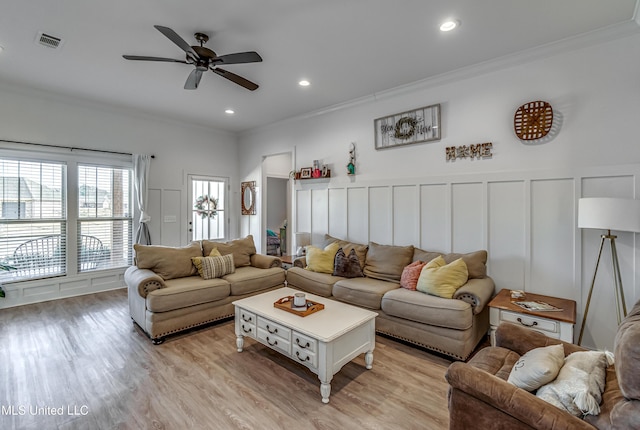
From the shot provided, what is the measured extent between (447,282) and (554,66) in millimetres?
2452

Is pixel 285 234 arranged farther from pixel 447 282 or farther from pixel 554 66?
pixel 554 66

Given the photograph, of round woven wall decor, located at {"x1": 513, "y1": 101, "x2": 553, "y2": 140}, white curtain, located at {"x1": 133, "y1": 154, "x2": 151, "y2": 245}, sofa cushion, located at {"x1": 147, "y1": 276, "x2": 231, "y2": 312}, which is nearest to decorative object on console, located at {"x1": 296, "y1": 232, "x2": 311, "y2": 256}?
sofa cushion, located at {"x1": 147, "y1": 276, "x2": 231, "y2": 312}

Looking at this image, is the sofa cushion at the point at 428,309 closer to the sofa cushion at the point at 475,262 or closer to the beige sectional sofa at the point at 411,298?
the beige sectional sofa at the point at 411,298

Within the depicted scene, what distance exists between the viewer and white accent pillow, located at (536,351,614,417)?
4.22ft

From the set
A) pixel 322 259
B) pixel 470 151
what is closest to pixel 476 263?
pixel 470 151

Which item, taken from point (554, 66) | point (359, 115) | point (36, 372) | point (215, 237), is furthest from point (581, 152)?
point (215, 237)

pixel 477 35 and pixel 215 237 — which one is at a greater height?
pixel 477 35

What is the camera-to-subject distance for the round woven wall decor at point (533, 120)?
3010 mm

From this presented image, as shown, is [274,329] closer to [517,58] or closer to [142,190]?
[517,58]

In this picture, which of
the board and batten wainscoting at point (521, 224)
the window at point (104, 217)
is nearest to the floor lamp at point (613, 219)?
the board and batten wainscoting at point (521, 224)

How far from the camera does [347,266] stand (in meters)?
3.88

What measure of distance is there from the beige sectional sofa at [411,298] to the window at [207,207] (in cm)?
287

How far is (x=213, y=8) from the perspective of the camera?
2443 mm

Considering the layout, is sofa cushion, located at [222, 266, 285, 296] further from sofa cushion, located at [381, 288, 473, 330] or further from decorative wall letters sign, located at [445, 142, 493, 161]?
decorative wall letters sign, located at [445, 142, 493, 161]
